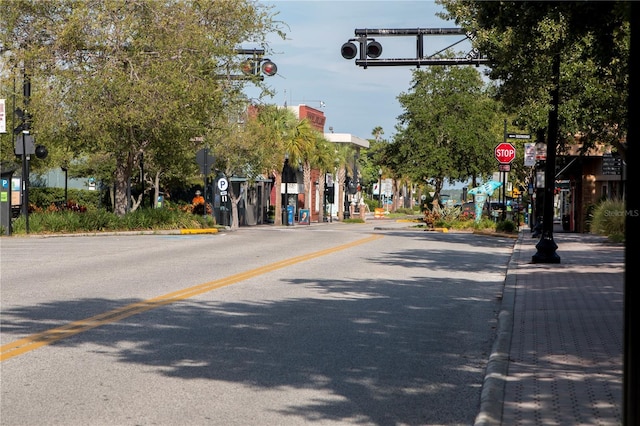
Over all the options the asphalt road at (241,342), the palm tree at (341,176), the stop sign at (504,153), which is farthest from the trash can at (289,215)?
the asphalt road at (241,342)

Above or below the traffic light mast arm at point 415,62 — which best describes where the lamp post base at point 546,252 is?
below

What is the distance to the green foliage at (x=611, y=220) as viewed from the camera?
34.7 meters

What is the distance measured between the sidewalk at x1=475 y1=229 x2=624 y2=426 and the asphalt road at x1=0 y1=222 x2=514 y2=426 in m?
0.28

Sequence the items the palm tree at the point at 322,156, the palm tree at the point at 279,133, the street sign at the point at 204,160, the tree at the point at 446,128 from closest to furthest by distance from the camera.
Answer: the street sign at the point at 204,160 < the tree at the point at 446,128 < the palm tree at the point at 279,133 < the palm tree at the point at 322,156

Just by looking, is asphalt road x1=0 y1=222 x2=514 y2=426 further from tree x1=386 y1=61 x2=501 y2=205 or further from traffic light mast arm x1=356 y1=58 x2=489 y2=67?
tree x1=386 y1=61 x2=501 y2=205

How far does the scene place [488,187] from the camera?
A: 50.9 metres

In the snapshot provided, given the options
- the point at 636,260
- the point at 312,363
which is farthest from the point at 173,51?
the point at 636,260

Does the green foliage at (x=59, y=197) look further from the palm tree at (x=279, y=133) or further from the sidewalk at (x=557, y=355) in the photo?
the sidewalk at (x=557, y=355)

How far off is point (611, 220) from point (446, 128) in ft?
80.3

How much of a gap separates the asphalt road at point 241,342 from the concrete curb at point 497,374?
151mm

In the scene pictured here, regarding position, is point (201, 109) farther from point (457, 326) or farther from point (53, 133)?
point (457, 326)

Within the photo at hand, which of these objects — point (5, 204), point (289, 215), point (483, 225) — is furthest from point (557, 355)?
point (289, 215)

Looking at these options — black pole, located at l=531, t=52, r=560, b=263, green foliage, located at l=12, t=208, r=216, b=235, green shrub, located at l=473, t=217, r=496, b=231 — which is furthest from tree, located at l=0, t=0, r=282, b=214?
black pole, located at l=531, t=52, r=560, b=263

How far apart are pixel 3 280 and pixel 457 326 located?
819cm
